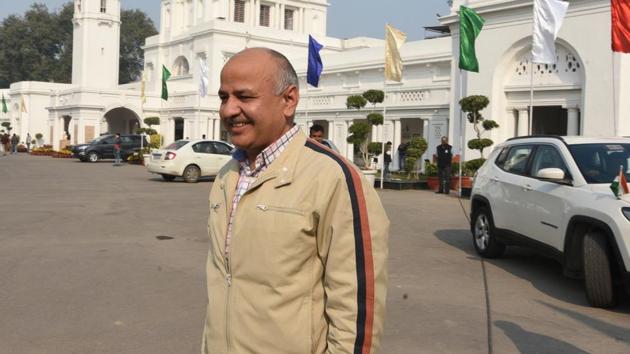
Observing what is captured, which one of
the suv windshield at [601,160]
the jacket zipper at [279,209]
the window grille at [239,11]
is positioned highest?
the window grille at [239,11]

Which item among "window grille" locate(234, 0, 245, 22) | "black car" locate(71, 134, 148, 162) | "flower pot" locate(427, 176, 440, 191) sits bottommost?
"flower pot" locate(427, 176, 440, 191)

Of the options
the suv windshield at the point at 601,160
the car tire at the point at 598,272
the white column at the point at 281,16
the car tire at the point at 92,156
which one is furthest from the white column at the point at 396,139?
the white column at the point at 281,16

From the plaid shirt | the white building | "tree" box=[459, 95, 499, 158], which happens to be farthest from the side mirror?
"tree" box=[459, 95, 499, 158]

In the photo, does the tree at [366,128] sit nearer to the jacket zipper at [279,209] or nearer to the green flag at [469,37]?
the green flag at [469,37]

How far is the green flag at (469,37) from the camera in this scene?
20.1 metres

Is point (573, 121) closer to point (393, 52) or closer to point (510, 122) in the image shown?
point (510, 122)

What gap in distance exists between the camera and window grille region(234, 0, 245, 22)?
60.1m

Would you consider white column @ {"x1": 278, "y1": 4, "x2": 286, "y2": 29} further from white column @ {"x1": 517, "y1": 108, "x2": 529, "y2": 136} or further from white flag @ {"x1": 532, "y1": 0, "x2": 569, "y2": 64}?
white flag @ {"x1": 532, "y1": 0, "x2": 569, "y2": 64}

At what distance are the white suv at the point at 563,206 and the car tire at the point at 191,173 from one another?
13.6 metres

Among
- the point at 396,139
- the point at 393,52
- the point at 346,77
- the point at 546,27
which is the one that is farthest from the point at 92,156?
the point at 546,27

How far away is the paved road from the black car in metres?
23.5

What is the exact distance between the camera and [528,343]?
16.8 feet

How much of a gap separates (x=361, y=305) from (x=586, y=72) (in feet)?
63.4

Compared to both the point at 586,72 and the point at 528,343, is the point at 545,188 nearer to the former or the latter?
the point at 528,343
